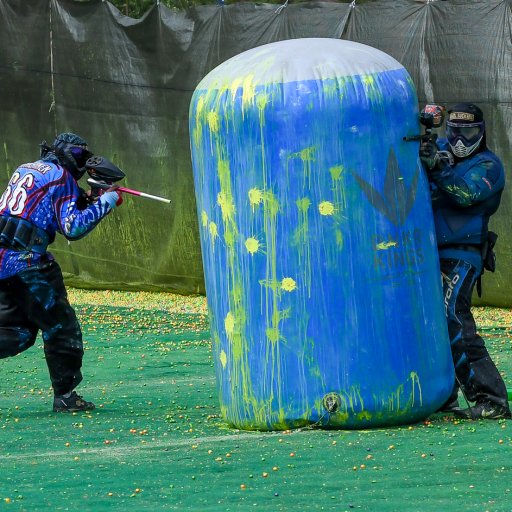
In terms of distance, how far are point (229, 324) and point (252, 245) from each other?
1.48 ft

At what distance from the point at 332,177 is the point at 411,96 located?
612 mm

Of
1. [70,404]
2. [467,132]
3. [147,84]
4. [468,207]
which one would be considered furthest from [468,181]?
[147,84]

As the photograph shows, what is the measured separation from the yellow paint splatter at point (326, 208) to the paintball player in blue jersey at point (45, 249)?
5.56ft

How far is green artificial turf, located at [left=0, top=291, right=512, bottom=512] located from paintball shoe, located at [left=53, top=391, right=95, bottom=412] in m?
0.08

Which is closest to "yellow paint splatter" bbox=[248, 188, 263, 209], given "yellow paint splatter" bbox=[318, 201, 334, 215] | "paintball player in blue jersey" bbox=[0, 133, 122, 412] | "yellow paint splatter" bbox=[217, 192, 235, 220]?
"yellow paint splatter" bbox=[217, 192, 235, 220]

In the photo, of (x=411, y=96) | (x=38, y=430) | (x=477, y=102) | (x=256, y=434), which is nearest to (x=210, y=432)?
(x=256, y=434)

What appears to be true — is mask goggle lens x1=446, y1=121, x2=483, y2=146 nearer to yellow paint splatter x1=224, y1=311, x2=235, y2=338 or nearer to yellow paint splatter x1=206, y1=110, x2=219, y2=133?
yellow paint splatter x1=206, y1=110, x2=219, y2=133

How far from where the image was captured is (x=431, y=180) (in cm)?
664

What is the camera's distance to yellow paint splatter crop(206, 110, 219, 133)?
6.39 metres

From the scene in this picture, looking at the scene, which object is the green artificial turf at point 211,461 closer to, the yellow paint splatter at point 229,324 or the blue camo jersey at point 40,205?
the yellow paint splatter at point 229,324

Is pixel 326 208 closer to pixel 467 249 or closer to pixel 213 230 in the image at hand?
pixel 213 230

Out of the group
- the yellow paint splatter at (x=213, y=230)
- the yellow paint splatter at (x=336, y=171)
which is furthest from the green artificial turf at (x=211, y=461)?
the yellow paint splatter at (x=336, y=171)

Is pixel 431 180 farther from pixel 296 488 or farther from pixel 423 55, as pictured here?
pixel 423 55

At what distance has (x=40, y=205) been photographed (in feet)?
24.9
